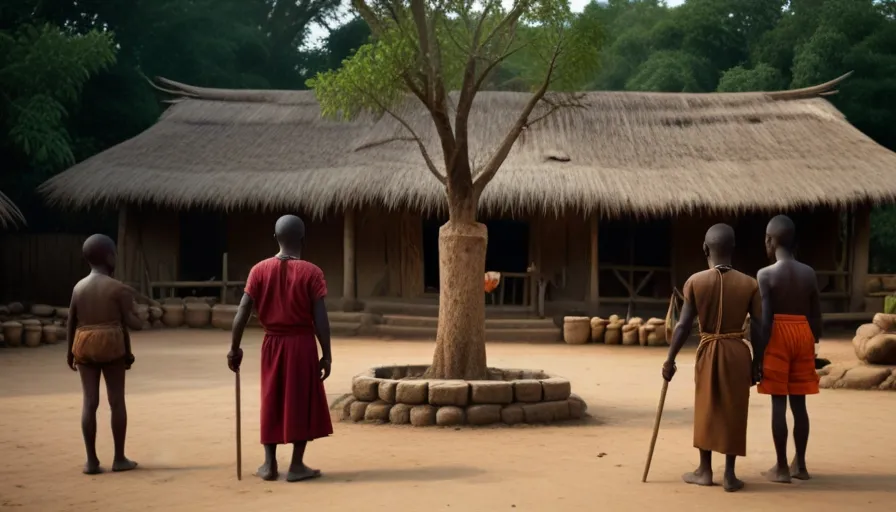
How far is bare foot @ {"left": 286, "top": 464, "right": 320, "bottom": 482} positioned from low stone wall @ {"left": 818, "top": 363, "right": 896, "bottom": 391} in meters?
6.50

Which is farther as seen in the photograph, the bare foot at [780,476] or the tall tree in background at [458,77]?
the tall tree in background at [458,77]

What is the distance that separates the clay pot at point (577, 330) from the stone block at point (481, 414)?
7814 mm

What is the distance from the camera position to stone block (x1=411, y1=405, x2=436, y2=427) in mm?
7891

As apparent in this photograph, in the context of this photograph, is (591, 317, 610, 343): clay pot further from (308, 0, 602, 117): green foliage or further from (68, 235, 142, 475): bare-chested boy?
(68, 235, 142, 475): bare-chested boy

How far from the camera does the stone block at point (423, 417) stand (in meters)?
7.89

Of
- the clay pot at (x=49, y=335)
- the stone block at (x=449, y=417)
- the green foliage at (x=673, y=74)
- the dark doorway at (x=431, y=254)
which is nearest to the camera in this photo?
the stone block at (x=449, y=417)

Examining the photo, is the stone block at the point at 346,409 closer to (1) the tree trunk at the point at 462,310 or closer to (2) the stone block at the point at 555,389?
(1) the tree trunk at the point at 462,310

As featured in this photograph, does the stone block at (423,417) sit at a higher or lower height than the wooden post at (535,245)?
lower

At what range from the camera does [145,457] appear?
21.8ft

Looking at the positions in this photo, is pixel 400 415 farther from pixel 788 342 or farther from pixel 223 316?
pixel 223 316

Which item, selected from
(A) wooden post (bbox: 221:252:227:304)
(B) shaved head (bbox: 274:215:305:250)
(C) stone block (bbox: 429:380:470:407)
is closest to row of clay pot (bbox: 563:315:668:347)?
(A) wooden post (bbox: 221:252:227:304)

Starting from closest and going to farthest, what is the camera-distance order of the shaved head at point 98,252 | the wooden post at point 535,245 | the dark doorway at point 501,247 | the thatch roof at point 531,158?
the shaved head at point 98,252, the thatch roof at point 531,158, the wooden post at point 535,245, the dark doorway at point 501,247

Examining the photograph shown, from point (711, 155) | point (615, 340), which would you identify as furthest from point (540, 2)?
point (711, 155)

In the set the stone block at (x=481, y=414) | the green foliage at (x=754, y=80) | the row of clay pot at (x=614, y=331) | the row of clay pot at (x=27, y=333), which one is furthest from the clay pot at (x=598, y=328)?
the green foliage at (x=754, y=80)
